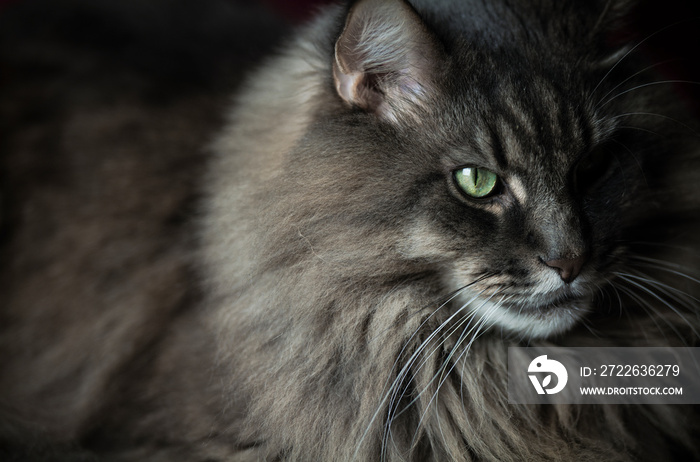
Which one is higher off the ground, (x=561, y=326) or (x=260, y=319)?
(x=260, y=319)

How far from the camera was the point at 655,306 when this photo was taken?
1338 millimetres

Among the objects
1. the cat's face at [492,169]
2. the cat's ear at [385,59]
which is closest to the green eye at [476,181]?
the cat's face at [492,169]

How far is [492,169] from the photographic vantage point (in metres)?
1.11

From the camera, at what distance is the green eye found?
1121 millimetres

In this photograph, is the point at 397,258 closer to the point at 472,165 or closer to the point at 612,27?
the point at 472,165

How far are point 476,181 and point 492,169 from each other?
1.4 inches

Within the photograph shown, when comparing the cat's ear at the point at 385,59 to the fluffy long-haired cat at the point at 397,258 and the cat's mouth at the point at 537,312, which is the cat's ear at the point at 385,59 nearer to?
the fluffy long-haired cat at the point at 397,258

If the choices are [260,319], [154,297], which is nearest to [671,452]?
[260,319]

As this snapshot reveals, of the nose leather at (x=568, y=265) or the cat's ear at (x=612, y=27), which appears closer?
the nose leather at (x=568, y=265)

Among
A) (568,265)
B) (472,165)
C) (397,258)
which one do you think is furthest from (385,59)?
(568,265)

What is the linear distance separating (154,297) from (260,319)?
36 cm

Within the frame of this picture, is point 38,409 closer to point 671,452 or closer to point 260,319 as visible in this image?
point 260,319

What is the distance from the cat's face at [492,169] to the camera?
1.09 meters

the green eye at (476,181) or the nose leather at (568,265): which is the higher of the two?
the green eye at (476,181)
